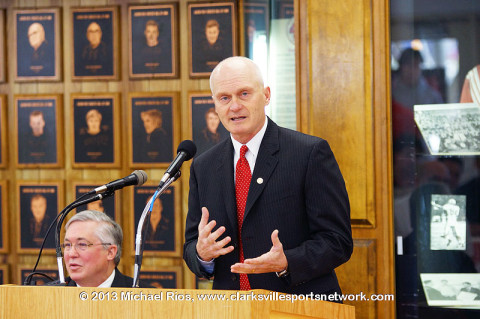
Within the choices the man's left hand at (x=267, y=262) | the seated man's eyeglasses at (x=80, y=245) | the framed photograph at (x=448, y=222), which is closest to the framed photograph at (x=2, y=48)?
the seated man's eyeglasses at (x=80, y=245)

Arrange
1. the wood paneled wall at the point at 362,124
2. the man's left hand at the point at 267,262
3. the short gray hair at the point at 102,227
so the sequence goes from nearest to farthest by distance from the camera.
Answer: the man's left hand at the point at 267,262, the short gray hair at the point at 102,227, the wood paneled wall at the point at 362,124

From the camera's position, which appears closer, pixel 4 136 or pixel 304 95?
pixel 304 95

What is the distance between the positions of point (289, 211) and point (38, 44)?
9.97 feet

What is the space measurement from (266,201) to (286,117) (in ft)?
5.93

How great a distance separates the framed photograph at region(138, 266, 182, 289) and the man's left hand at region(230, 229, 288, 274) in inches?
101

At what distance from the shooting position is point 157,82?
457 cm

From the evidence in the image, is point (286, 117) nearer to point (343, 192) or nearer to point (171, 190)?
point (171, 190)

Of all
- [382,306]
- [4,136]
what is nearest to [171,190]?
[4,136]

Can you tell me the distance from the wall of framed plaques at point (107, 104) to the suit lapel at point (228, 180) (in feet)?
6.31

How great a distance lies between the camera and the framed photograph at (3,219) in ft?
15.5

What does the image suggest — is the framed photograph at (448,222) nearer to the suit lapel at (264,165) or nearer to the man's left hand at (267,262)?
the suit lapel at (264,165)

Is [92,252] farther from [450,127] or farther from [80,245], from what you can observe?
[450,127]

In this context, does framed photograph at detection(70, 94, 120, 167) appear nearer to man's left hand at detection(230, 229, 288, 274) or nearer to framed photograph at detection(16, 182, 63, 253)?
framed photograph at detection(16, 182, 63, 253)

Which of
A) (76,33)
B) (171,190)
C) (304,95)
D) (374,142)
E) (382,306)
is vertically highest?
(76,33)
